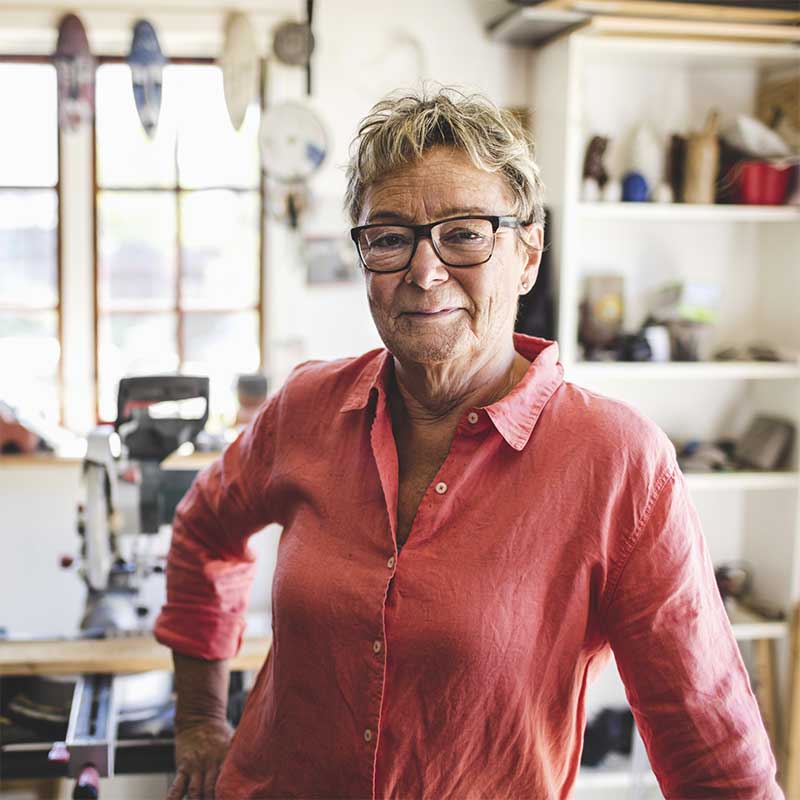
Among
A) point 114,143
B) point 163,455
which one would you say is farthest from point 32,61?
point 163,455

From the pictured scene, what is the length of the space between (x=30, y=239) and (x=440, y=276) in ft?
7.84

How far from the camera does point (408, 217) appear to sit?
1.22 metres

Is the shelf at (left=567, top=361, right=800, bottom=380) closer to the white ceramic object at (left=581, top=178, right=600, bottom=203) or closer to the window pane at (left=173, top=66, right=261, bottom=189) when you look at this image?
the white ceramic object at (left=581, top=178, right=600, bottom=203)

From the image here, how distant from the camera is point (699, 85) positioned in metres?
3.11

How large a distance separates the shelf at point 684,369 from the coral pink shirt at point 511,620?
1.62 meters

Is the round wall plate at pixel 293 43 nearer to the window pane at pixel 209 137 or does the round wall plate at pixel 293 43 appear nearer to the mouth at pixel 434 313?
the window pane at pixel 209 137

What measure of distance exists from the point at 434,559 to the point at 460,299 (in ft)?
1.08

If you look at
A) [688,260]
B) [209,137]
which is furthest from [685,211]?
[209,137]

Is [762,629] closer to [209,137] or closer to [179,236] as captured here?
[179,236]

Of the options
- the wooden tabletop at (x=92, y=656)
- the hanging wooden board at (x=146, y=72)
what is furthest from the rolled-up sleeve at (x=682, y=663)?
the hanging wooden board at (x=146, y=72)

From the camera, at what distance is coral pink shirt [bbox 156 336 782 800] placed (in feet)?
3.74

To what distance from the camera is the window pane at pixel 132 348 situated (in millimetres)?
3273

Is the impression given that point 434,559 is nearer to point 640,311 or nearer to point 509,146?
point 509,146

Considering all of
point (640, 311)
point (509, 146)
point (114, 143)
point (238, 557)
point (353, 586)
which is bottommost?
point (238, 557)
